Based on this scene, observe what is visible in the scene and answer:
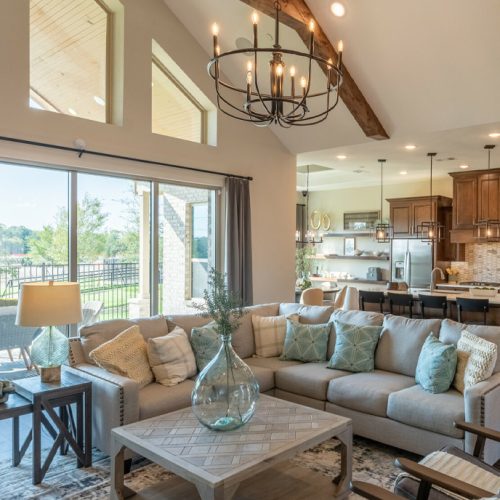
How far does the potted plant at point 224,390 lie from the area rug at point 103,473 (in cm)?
81

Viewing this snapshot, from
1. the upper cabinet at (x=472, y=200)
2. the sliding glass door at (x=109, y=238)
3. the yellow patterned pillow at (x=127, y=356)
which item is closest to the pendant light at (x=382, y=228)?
the upper cabinet at (x=472, y=200)

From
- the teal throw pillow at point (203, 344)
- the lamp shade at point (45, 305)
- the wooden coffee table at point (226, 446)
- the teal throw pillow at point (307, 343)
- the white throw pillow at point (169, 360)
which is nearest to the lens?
the wooden coffee table at point (226, 446)

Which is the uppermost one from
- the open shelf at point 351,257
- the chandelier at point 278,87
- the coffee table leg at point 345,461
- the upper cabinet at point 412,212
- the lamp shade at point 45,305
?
the chandelier at point 278,87

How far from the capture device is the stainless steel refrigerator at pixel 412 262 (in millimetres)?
9234

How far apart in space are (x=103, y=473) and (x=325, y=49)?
4.44m

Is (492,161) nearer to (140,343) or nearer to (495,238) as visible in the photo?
(495,238)

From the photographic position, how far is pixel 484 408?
2965 millimetres

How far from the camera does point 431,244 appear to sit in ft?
30.1

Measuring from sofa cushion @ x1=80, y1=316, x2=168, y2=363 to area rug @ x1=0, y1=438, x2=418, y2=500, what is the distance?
0.79 metres

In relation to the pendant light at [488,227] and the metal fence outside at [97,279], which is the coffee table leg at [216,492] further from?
the pendant light at [488,227]

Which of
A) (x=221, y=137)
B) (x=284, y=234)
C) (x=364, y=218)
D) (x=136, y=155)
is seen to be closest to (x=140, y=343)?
(x=136, y=155)

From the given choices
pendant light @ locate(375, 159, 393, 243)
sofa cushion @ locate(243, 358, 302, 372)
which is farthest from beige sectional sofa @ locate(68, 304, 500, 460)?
pendant light @ locate(375, 159, 393, 243)

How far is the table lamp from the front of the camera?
128 inches

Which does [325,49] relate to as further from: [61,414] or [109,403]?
[61,414]
